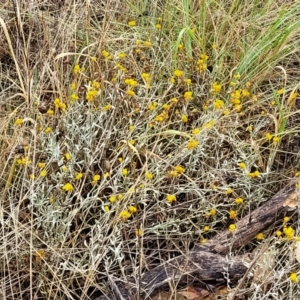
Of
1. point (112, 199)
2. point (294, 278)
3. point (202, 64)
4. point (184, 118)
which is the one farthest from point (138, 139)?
point (294, 278)

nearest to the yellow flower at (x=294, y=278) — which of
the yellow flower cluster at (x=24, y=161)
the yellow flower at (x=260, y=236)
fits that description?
the yellow flower at (x=260, y=236)

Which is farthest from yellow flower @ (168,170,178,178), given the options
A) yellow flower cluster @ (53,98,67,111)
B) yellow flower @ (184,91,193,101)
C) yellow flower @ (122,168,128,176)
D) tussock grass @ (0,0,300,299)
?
yellow flower cluster @ (53,98,67,111)

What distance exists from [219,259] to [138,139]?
0.46 meters

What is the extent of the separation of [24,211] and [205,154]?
584mm

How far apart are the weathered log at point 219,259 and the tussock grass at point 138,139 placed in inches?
1.4

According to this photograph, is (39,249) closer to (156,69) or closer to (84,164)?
(84,164)

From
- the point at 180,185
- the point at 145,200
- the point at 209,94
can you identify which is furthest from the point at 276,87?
the point at 145,200

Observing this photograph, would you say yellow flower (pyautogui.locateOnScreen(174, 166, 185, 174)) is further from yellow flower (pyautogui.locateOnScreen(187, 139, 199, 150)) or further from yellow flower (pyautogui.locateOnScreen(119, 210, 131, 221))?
yellow flower (pyautogui.locateOnScreen(119, 210, 131, 221))

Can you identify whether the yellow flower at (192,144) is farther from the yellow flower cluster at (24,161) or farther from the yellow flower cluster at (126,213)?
the yellow flower cluster at (24,161)

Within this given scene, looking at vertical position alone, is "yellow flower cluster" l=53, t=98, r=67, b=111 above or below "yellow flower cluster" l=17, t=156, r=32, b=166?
above

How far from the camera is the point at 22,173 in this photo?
1.81m

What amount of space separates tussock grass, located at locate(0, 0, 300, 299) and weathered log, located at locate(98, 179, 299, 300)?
0.12ft

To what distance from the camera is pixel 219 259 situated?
1645 mm

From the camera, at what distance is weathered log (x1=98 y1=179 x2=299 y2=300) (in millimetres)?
1590
